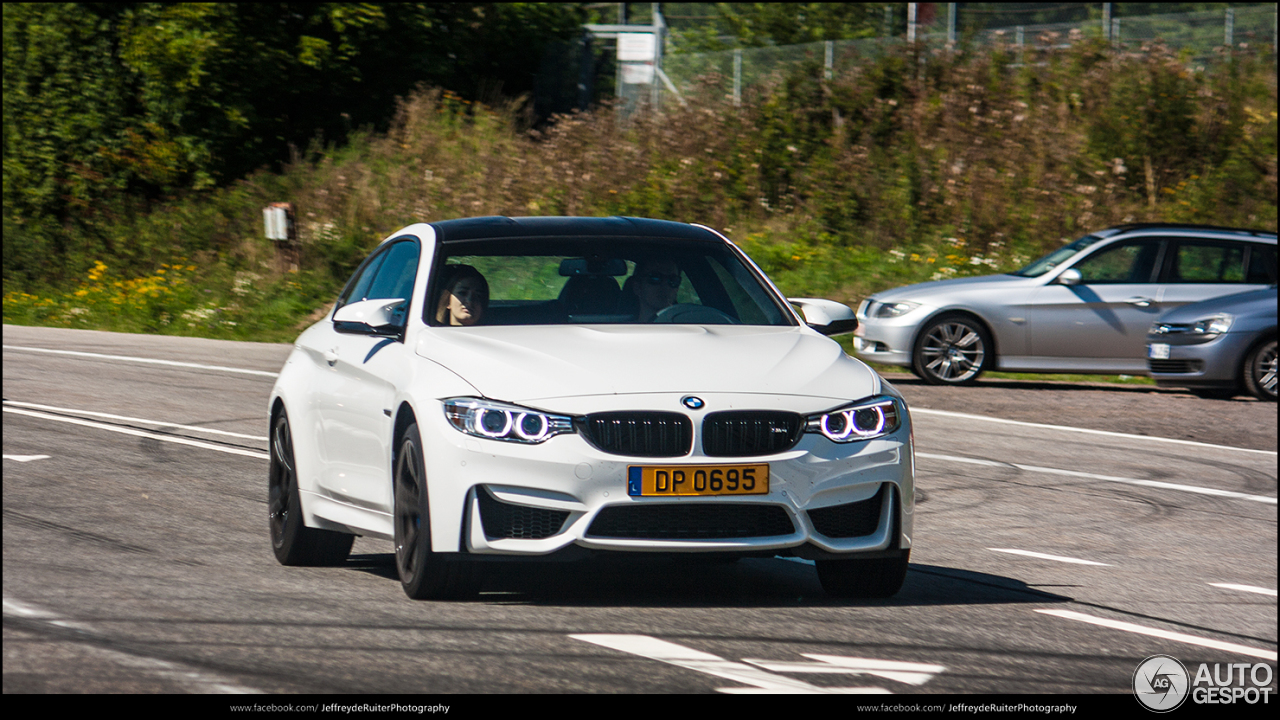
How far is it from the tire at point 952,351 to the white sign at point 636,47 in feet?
61.1

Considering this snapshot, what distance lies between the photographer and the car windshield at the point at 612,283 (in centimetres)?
672

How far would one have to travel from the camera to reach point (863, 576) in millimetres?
6320

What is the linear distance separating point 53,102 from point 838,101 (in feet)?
49.6

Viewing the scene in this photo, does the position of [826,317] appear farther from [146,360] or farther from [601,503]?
[146,360]

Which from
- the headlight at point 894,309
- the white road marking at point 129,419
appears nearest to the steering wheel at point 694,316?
the white road marking at point 129,419

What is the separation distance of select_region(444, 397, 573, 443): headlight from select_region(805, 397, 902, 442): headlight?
3.08 ft

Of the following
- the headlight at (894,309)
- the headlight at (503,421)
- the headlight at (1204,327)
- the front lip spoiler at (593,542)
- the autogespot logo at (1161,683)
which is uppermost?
the headlight at (503,421)

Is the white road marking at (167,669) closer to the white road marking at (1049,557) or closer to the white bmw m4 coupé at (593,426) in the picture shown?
the white bmw m4 coupé at (593,426)

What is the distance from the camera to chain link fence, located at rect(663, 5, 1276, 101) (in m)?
26.4

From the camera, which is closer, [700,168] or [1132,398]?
[1132,398]

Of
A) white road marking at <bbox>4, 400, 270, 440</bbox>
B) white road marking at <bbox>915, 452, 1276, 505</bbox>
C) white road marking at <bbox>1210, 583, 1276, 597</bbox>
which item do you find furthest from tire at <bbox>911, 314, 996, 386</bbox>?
white road marking at <bbox>1210, 583, 1276, 597</bbox>

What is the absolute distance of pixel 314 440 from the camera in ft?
22.9

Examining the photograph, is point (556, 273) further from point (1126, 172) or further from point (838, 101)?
point (838, 101)
